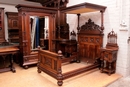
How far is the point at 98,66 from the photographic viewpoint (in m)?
3.91

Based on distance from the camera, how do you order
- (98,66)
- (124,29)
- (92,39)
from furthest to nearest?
(92,39)
(98,66)
(124,29)


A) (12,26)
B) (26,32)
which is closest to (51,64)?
(26,32)

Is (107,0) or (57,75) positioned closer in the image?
(57,75)

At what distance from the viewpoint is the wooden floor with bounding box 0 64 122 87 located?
2.96 m

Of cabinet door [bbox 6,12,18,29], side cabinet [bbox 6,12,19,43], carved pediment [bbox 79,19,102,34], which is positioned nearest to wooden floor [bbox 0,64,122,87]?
carved pediment [bbox 79,19,102,34]

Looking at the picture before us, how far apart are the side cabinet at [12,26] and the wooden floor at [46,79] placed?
2501mm

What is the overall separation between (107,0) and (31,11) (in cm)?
243

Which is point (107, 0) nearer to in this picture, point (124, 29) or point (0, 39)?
point (124, 29)

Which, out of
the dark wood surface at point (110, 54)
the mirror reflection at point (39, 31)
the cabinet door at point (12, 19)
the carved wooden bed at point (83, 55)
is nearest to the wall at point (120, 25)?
the dark wood surface at point (110, 54)

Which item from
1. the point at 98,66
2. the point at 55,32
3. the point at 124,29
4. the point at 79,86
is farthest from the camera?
the point at 55,32

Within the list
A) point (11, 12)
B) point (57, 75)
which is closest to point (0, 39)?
point (11, 12)

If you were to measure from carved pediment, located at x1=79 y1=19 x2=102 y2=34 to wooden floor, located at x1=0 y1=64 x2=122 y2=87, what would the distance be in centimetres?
130

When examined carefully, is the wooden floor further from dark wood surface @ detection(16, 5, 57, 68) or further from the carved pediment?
the carved pediment

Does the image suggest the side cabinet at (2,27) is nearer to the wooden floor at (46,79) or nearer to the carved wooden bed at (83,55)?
the wooden floor at (46,79)
